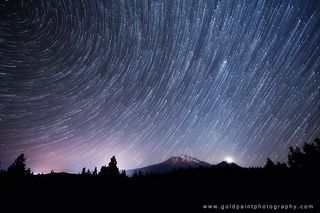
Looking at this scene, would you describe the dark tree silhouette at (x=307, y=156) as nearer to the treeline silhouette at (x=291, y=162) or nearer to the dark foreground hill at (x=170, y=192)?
the treeline silhouette at (x=291, y=162)

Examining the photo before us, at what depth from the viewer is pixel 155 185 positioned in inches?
1203

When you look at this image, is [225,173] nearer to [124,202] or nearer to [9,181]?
[124,202]

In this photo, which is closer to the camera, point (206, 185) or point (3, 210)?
point (3, 210)

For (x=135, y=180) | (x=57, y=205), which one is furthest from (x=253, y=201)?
(x=57, y=205)

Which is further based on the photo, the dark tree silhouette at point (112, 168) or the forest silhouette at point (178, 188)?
the dark tree silhouette at point (112, 168)

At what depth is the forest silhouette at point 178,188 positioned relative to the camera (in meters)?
23.4

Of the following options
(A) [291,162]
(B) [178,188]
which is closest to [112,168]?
(B) [178,188]

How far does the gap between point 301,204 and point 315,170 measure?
26.1 ft

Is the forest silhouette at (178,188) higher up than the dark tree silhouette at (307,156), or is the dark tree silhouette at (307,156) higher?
the dark tree silhouette at (307,156)

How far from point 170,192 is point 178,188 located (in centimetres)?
162

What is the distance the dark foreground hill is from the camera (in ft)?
74.9

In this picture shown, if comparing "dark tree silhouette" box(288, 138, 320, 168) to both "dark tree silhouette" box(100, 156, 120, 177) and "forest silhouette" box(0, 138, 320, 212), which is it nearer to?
"forest silhouette" box(0, 138, 320, 212)

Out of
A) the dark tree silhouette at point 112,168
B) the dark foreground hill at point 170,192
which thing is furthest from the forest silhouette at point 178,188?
the dark tree silhouette at point 112,168

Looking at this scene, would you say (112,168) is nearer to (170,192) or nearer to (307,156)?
(170,192)
